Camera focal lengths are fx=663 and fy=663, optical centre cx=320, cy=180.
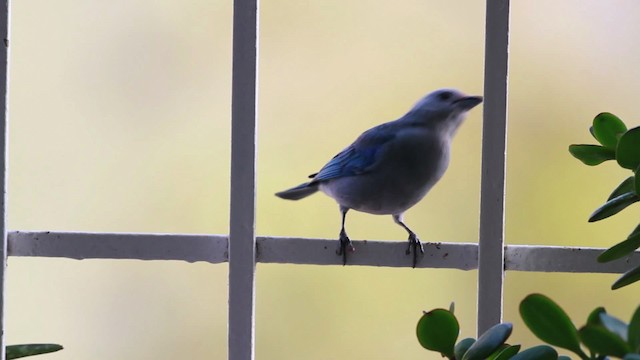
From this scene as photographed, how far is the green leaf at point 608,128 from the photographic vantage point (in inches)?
29.2

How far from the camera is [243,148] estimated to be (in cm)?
97

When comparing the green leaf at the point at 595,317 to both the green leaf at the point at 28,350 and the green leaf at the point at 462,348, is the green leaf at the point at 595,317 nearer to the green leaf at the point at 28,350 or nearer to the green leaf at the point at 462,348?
the green leaf at the point at 462,348

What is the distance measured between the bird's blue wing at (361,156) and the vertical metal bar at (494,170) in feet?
0.54

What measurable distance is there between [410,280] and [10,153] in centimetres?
70

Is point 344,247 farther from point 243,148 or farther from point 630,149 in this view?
point 630,149

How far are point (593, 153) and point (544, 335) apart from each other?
0.25 meters

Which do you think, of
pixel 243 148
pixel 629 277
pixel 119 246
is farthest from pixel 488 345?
pixel 119 246

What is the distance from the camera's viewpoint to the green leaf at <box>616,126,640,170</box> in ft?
2.07

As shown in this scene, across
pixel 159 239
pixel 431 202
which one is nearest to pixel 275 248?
pixel 159 239

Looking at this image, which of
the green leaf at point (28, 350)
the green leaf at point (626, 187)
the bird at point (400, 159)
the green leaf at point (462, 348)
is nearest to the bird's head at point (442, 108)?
the bird at point (400, 159)

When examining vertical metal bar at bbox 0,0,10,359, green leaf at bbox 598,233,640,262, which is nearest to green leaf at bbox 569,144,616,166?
green leaf at bbox 598,233,640,262

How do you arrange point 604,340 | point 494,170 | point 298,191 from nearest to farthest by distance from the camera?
point 604,340 < point 494,170 < point 298,191

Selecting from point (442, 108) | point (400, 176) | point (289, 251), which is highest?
point (442, 108)

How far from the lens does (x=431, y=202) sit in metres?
1.11
